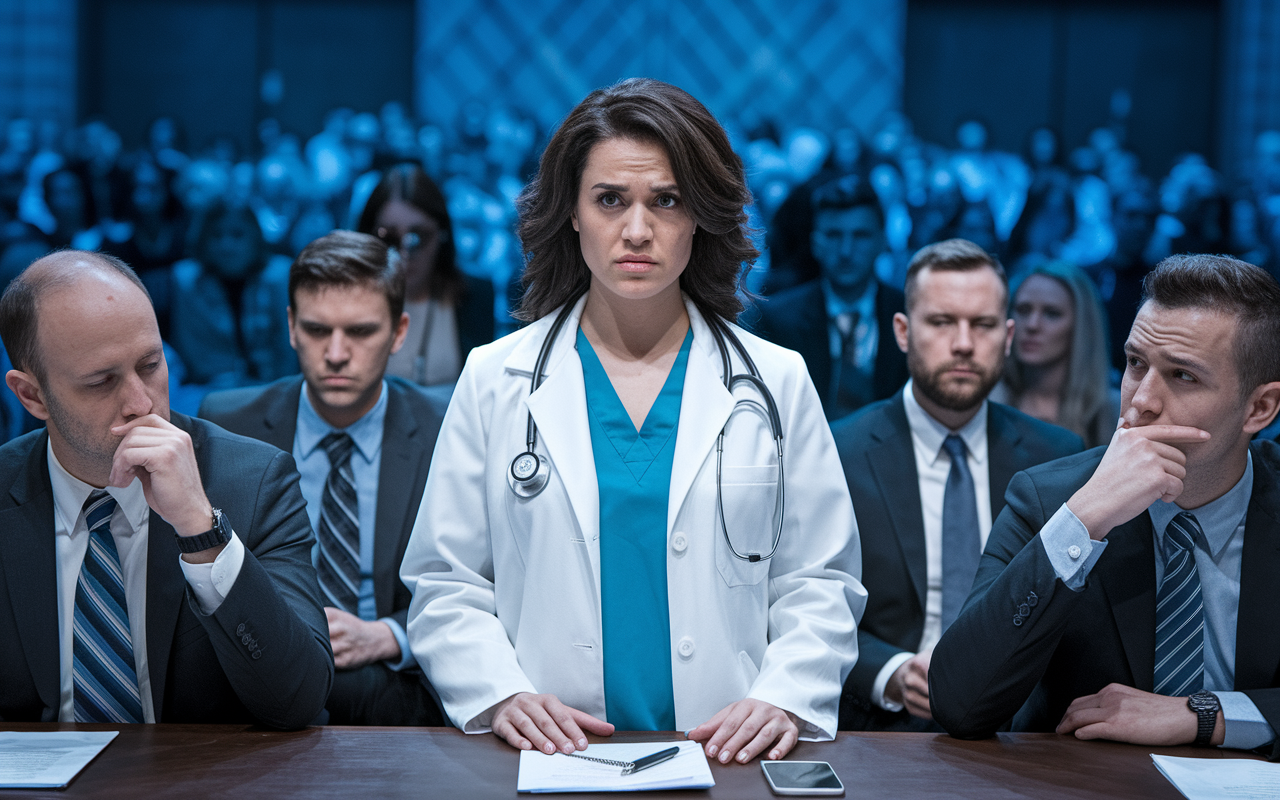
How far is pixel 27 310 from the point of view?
1926 millimetres

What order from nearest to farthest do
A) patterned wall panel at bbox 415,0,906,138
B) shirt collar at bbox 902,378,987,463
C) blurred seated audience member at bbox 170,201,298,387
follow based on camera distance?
shirt collar at bbox 902,378,987,463 < blurred seated audience member at bbox 170,201,298,387 < patterned wall panel at bbox 415,0,906,138

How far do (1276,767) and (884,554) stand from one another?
3.82 ft

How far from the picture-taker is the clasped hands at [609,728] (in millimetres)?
1697

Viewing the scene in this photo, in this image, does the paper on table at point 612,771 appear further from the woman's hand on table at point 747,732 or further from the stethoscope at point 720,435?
the stethoscope at point 720,435

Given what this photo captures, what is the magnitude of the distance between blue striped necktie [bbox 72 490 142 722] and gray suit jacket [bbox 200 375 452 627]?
2.98 ft

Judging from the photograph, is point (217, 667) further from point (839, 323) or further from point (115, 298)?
point (839, 323)

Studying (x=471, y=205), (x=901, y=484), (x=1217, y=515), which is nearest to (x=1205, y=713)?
(x=1217, y=515)

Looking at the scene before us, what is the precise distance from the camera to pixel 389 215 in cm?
379

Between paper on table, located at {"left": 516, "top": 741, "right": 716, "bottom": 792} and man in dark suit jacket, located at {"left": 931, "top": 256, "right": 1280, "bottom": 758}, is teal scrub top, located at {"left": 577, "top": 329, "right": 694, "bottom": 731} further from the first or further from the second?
man in dark suit jacket, located at {"left": 931, "top": 256, "right": 1280, "bottom": 758}

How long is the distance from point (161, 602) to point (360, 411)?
1.13m

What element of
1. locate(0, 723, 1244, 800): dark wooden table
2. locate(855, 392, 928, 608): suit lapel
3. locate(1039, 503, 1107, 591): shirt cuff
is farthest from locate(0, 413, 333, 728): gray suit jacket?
locate(855, 392, 928, 608): suit lapel

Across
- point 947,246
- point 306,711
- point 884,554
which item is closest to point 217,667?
point 306,711

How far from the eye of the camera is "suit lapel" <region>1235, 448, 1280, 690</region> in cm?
194

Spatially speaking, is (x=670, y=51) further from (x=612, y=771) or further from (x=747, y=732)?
(x=612, y=771)
